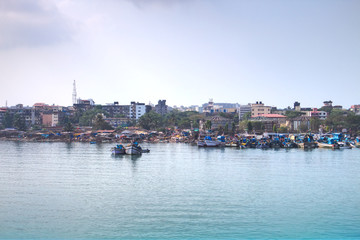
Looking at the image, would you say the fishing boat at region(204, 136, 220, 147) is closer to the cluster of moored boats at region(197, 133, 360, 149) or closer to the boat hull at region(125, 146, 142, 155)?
the cluster of moored boats at region(197, 133, 360, 149)

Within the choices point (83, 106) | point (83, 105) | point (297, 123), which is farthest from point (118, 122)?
point (297, 123)

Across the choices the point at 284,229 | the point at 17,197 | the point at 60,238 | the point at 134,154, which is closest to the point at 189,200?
the point at 284,229

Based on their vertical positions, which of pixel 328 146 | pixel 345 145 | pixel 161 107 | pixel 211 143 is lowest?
pixel 328 146

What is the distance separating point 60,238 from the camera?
12750 millimetres

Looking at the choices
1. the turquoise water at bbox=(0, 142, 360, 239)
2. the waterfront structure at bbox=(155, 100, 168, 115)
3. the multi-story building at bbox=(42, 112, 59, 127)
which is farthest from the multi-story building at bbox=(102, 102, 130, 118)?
the turquoise water at bbox=(0, 142, 360, 239)

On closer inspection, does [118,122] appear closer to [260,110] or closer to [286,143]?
[260,110]

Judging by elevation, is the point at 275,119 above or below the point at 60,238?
above

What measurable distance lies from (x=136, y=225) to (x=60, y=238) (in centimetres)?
254

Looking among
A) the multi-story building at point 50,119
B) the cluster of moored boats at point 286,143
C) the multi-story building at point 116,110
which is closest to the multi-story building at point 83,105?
the multi-story building at point 116,110

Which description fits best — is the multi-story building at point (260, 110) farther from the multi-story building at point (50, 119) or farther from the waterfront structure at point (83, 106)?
the multi-story building at point (50, 119)

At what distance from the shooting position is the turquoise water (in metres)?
13.4

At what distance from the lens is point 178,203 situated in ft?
54.6

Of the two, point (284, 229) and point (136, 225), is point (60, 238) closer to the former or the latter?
point (136, 225)

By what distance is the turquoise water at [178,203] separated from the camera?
13391mm
